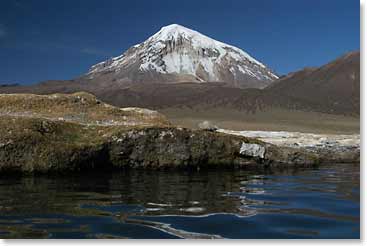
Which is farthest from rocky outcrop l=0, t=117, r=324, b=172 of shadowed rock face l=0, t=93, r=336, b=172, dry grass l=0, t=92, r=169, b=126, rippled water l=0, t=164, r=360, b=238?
dry grass l=0, t=92, r=169, b=126

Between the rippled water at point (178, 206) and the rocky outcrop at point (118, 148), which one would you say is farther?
the rocky outcrop at point (118, 148)

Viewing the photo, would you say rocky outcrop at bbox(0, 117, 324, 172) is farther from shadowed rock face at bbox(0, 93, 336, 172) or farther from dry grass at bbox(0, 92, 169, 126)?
dry grass at bbox(0, 92, 169, 126)

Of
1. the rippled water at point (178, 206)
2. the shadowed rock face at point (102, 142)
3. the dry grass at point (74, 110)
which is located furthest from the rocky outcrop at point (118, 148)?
the dry grass at point (74, 110)

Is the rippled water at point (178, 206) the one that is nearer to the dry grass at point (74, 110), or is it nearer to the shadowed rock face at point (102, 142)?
the shadowed rock face at point (102, 142)

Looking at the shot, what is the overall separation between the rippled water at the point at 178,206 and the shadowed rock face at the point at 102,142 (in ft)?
1.68

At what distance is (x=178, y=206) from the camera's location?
18.5ft

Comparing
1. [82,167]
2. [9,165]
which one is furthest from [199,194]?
→ [9,165]

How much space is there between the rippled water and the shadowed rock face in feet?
1.68

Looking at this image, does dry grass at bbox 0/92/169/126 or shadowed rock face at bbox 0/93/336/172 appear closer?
shadowed rock face at bbox 0/93/336/172

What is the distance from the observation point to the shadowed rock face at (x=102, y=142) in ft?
28.3

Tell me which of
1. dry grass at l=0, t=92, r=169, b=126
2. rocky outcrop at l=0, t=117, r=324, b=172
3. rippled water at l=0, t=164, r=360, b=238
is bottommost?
rippled water at l=0, t=164, r=360, b=238

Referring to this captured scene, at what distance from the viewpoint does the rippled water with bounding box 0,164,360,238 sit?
14.5 ft

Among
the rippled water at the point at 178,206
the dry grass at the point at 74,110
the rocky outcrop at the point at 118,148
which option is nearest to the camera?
the rippled water at the point at 178,206

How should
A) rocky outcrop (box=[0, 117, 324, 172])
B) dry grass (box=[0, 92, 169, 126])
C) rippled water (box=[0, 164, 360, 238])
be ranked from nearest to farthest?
1. rippled water (box=[0, 164, 360, 238])
2. rocky outcrop (box=[0, 117, 324, 172])
3. dry grass (box=[0, 92, 169, 126])
